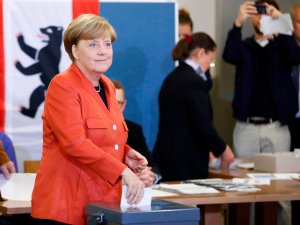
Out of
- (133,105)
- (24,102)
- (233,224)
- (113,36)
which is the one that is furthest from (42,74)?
(113,36)

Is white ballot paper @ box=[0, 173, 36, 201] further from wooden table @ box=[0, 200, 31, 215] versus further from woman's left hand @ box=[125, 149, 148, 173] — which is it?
woman's left hand @ box=[125, 149, 148, 173]

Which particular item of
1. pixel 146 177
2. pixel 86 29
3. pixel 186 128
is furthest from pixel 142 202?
pixel 186 128

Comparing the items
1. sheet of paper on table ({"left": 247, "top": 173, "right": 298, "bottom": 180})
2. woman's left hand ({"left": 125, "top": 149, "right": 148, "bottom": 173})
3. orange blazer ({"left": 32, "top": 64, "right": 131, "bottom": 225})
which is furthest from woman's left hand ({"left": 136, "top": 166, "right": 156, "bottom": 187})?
sheet of paper on table ({"left": 247, "top": 173, "right": 298, "bottom": 180})

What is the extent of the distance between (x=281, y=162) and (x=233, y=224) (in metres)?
0.69

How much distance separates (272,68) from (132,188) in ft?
11.7

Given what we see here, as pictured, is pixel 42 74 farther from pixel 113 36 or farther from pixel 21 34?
→ pixel 113 36

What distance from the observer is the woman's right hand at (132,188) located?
9.61ft

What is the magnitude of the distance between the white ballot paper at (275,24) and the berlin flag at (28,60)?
1.46 m

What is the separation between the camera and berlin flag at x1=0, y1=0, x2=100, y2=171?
5.54m

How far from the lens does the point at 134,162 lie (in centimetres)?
328

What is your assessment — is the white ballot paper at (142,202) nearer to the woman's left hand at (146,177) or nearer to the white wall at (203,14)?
the woman's left hand at (146,177)

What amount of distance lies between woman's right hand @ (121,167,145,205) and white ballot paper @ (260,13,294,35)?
332 centimetres

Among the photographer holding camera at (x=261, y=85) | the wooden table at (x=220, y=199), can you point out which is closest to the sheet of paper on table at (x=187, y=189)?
the wooden table at (x=220, y=199)

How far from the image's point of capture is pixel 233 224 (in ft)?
18.6
